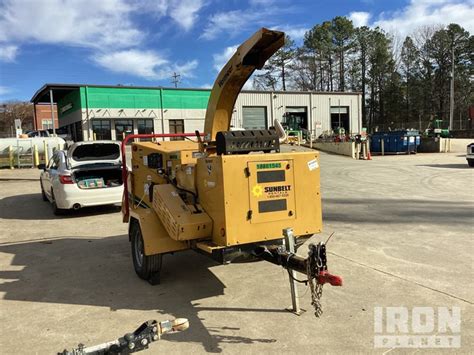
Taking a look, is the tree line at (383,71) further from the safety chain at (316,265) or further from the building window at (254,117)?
the safety chain at (316,265)

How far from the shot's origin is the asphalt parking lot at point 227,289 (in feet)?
12.4

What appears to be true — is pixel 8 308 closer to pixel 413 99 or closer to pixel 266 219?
pixel 266 219

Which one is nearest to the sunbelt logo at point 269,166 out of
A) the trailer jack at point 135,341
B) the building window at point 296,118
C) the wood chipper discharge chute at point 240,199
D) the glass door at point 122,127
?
the wood chipper discharge chute at point 240,199

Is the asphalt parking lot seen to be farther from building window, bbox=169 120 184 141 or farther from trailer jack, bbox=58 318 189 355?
building window, bbox=169 120 184 141

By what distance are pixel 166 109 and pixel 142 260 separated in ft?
126

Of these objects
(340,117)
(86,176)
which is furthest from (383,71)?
(86,176)

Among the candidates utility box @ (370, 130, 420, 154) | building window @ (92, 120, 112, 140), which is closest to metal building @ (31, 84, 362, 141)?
building window @ (92, 120, 112, 140)

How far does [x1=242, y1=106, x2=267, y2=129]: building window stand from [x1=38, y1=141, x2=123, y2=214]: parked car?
3517cm

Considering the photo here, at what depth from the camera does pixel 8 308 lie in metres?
4.61

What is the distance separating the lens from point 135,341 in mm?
3150

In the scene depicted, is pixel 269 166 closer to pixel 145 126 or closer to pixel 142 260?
pixel 142 260

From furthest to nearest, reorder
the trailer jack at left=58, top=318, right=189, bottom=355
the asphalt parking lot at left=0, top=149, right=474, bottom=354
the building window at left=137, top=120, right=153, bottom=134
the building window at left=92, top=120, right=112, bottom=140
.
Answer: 1. the building window at left=137, top=120, right=153, bottom=134
2. the building window at left=92, top=120, right=112, bottom=140
3. the asphalt parking lot at left=0, top=149, right=474, bottom=354
4. the trailer jack at left=58, top=318, right=189, bottom=355

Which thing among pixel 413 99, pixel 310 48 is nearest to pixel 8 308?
pixel 310 48

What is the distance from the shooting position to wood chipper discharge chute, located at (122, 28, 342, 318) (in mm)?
4219
